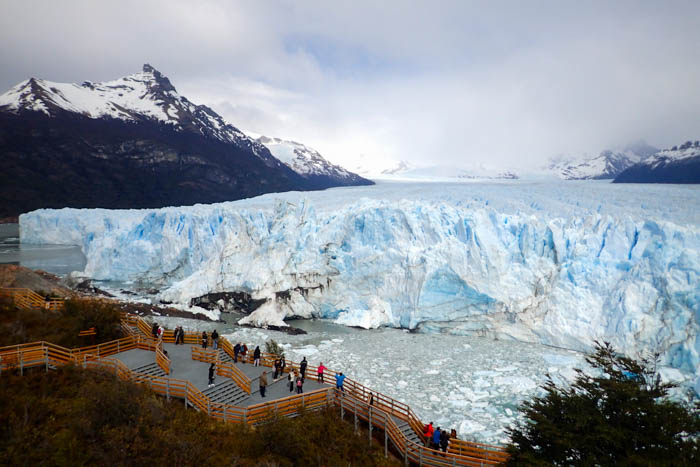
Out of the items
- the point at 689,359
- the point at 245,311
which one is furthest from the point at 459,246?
the point at 245,311

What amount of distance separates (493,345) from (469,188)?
13949mm

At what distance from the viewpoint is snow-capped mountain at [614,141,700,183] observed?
47.6 metres

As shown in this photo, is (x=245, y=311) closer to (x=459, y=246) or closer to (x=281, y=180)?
(x=459, y=246)

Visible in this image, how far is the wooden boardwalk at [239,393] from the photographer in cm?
729

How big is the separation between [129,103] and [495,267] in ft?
322

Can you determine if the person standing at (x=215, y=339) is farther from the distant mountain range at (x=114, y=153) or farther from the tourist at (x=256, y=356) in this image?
the distant mountain range at (x=114, y=153)

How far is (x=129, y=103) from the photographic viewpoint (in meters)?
90.5

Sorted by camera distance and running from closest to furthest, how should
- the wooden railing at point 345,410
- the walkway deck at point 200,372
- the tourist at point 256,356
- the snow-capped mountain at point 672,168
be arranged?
1. the wooden railing at point 345,410
2. the walkway deck at point 200,372
3. the tourist at point 256,356
4. the snow-capped mountain at point 672,168

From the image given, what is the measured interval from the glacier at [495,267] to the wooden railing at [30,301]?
8372 mm

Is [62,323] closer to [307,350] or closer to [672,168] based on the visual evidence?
[307,350]

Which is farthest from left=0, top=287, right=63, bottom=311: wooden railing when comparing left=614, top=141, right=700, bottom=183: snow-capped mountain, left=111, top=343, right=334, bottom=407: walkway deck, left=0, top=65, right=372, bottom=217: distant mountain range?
left=614, top=141, right=700, bottom=183: snow-capped mountain

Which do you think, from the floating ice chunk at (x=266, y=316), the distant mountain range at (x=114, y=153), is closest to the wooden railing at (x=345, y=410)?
the floating ice chunk at (x=266, y=316)

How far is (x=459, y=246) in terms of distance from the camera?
19.2 metres

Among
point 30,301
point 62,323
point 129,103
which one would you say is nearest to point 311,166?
point 129,103
